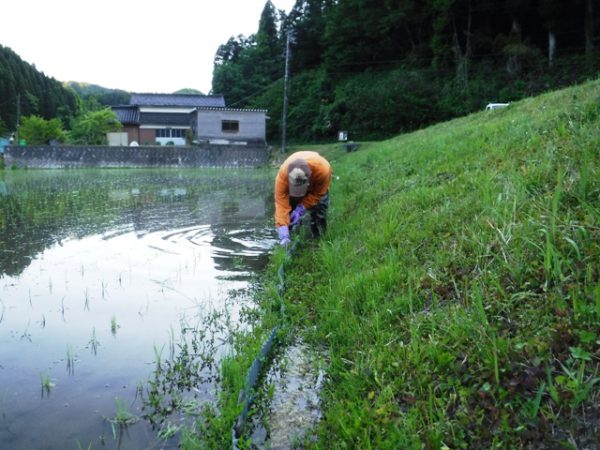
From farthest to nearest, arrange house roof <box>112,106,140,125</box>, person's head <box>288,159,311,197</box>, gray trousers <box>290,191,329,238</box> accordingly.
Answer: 1. house roof <box>112,106,140,125</box>
2. gray trousers <box>290,191,329,238</box>
3. person's head <box>288,159,311,197</box>

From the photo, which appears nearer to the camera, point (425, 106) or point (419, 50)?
point (425, 106)

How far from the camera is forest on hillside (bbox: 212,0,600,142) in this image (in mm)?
27062

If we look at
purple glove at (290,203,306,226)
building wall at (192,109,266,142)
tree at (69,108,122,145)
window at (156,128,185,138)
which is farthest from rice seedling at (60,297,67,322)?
window at (156,128,185,138)

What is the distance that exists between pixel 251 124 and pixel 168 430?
34462 mm

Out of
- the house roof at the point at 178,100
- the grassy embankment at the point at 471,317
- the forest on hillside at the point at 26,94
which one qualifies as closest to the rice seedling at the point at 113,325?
the grassy embankment at the point at 471,317

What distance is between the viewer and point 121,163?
29.7 meters

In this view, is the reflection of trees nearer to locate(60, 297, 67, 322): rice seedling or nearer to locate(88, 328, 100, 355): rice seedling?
locate(60, 297, 67, 322): rice seedling

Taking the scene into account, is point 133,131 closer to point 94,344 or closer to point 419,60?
point 419,60

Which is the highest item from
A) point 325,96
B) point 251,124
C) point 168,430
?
point 325,96

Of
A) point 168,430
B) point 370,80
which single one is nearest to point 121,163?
point 370,80

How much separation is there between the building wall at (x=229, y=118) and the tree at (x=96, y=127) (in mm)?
7174

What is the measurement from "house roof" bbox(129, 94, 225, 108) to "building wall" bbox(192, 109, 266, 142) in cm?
786

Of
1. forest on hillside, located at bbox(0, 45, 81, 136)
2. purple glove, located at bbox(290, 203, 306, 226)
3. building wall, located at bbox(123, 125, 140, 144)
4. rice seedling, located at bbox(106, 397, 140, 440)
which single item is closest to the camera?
rice seedling, located at bbox(106, 397, 140, 440)

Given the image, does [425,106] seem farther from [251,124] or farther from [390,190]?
[390,190]
